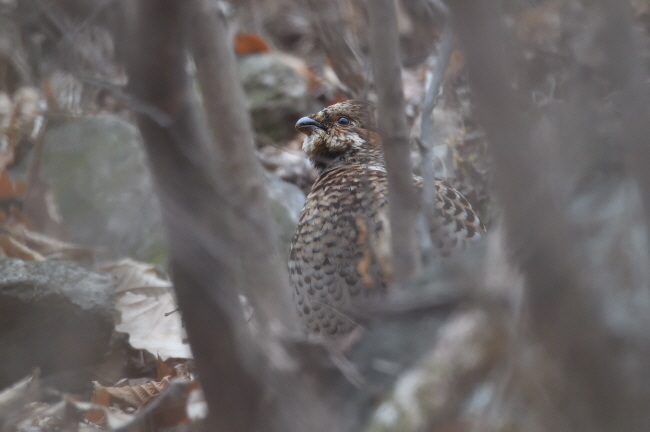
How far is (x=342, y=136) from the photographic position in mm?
4320

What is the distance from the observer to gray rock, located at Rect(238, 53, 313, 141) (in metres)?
6.87

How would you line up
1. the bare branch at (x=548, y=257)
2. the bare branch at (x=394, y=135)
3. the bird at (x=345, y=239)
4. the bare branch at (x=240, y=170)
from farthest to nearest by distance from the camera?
the bird at (x=345, y=239) < the bare branch at (x=394, y=135) < the bare branch at (x=240, y=170) < the bare branch at (x=548, y=257)

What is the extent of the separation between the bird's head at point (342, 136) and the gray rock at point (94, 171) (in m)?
1.23

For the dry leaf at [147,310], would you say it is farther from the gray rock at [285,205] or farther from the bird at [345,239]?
the gray rock at [285,205]

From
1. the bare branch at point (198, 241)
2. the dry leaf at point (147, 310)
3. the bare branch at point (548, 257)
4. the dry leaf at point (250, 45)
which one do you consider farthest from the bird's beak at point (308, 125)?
the dry leaf at point (250, 45)

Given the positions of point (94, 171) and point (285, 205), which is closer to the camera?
point (285, 205)

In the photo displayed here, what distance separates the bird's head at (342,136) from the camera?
14.1 ft

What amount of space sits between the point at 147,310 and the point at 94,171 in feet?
6.73

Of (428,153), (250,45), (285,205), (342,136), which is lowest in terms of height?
(285,205)

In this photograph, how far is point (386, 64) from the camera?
2105mm

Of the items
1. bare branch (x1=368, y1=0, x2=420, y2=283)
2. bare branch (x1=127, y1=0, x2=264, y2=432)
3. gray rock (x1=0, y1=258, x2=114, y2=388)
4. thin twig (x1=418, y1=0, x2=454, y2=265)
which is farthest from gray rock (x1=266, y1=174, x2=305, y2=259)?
bare branch (x1=127, y1=0, x2=264, y2=432)

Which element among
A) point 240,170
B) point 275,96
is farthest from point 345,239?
point 275,96

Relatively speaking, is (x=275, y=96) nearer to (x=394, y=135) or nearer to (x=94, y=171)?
(x=94, y=171)

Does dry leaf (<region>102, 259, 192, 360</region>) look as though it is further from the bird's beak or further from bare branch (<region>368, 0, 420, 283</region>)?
bare branch (<region>368, 0, 420, 283</region>)
